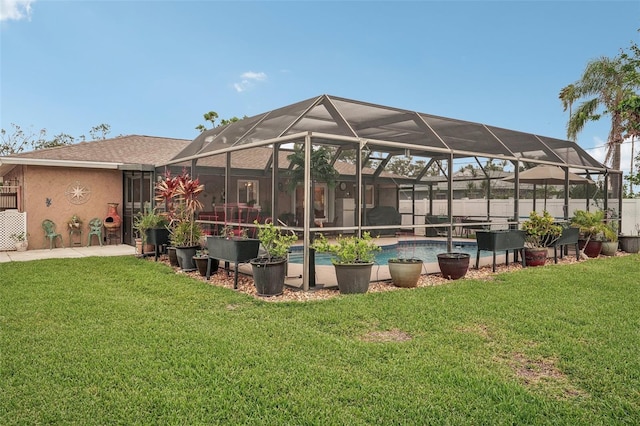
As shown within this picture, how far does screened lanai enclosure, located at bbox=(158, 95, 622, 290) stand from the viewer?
677 centimetres

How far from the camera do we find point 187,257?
814 cm

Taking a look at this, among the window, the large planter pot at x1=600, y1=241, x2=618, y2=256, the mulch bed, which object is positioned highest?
the window

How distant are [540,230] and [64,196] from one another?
12117mm

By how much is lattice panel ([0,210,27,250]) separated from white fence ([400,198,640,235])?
10.00 metres

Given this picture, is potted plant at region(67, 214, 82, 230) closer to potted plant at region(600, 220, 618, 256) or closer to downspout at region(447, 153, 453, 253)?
downspout at region(447, 153, 453, 253)

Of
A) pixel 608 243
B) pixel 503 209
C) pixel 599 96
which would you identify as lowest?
pixel 608 243

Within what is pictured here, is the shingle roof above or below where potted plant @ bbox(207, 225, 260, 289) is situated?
above

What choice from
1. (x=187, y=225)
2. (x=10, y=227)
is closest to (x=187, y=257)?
(x=187, y=225)

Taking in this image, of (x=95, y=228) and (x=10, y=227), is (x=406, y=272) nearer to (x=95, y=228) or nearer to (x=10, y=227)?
(x=95, y=228)

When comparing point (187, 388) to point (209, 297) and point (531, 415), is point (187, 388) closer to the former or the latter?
point (531, 415)

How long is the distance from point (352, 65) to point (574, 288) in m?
10.9

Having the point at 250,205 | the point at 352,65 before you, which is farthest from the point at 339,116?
the point at 352,65

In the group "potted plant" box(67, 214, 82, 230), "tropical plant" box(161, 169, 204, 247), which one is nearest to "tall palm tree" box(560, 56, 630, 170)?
"tropical plant" box(161, 169, 204, 247)

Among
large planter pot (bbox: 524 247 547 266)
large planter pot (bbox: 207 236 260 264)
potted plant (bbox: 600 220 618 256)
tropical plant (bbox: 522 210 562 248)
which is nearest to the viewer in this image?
large planter pot (bbox: 207 236 260 264)
